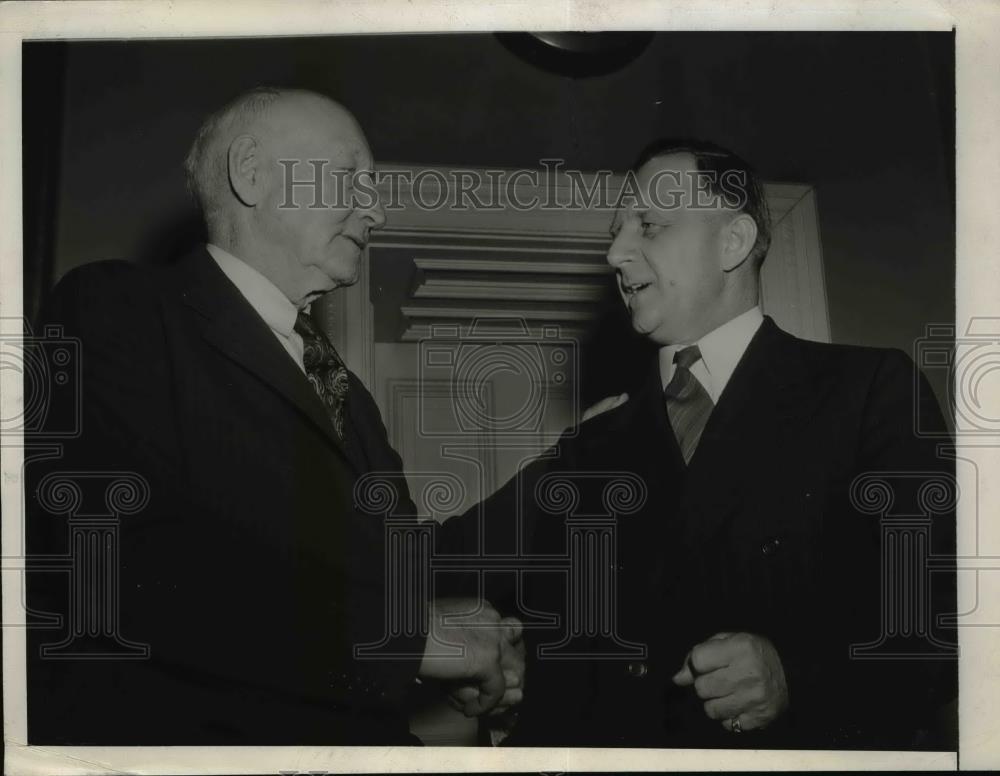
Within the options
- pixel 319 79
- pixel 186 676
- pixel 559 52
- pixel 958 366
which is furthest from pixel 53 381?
pixel 958 366

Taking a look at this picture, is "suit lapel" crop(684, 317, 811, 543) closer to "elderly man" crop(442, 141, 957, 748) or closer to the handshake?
"elderly man" crop(442, 141, 957, 748)

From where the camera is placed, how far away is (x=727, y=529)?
2629 mm

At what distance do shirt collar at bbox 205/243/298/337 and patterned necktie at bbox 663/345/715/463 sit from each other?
860 millimetres

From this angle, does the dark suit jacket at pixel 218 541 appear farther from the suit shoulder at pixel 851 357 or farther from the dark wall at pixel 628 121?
the suit shoulder at pixel 851 357

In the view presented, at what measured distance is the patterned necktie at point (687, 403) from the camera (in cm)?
268

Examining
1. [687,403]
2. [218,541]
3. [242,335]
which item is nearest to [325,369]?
[242,335]

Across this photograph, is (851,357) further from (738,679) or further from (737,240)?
(738,679)

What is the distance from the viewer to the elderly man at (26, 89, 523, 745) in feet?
8.57

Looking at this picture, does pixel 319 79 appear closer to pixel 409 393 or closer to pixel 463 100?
pixel 463 100

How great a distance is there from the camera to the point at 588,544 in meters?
2.66

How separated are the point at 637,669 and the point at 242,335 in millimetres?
1140

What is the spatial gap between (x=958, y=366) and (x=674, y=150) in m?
0.80

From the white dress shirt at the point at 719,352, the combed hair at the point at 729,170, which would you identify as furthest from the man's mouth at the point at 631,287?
the combed hair at the point at 729,170

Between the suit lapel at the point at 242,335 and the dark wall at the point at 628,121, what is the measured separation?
0.21 metres
